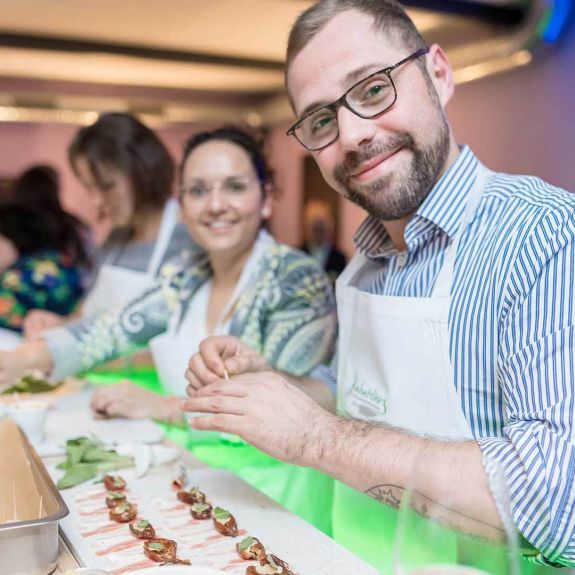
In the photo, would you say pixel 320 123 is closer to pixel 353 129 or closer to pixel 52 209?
pixel 353 129

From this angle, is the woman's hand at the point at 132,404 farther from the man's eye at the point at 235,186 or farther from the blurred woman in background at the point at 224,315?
the man's eye at the point at 235,186

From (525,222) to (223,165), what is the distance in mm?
1123

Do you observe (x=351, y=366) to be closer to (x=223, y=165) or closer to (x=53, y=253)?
(x=223, y=165)

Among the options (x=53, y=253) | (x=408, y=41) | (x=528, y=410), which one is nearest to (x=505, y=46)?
(x=53, y=253)

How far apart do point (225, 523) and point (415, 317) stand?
0.51m

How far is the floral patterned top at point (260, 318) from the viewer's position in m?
1.85

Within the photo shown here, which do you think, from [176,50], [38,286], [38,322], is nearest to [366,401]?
[38,322]

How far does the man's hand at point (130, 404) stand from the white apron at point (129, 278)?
0.73m

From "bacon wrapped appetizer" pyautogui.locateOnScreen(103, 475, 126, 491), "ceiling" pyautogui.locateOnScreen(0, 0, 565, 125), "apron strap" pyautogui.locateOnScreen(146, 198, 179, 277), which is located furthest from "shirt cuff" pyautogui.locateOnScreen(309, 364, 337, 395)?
"ceiling" pyautogui.locateOnScreen(0, 0, 565, 125)

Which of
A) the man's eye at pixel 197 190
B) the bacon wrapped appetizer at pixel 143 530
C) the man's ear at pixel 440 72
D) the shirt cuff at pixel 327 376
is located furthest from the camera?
the man's eye at pixel 197 190

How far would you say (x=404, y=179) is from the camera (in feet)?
4.33

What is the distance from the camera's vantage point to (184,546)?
104cm

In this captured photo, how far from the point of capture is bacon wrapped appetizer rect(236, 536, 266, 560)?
38.4 inches

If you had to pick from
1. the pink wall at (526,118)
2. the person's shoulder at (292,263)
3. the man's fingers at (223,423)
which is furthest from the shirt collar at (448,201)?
the pink wall at (526,118)
